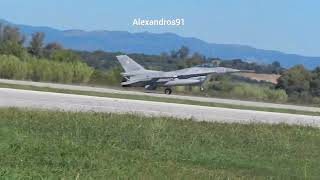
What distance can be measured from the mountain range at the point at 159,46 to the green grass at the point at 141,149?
113 ft

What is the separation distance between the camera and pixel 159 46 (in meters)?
57.6

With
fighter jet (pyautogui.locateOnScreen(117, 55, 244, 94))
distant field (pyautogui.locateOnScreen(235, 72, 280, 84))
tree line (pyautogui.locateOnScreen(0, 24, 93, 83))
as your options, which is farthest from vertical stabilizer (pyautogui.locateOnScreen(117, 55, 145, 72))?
distant field (pyautogui.locateOnScreen(235, 72, 280, 84))

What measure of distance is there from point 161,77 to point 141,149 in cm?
2977

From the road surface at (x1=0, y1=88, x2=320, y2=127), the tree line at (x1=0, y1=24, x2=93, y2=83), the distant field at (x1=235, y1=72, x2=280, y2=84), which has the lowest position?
the road surface at (x1=0, y1=88, x2=320, y2=127)

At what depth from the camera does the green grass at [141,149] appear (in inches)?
374

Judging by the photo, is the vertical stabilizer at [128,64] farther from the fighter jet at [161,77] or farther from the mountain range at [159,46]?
the mountain range at [159,46]

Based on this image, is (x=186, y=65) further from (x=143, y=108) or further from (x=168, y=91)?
(x=143, y=108)

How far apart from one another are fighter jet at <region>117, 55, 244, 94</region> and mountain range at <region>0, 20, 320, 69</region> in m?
Result: 7.16

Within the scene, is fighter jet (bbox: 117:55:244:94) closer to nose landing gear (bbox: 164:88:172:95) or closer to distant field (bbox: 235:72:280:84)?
nose landing gear (bbox: 164:88:172:95)

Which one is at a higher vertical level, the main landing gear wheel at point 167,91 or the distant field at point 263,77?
the distant field at point 263,77

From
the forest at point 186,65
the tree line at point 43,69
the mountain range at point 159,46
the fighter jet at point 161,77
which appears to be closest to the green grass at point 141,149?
the fighter jet at point 161,77

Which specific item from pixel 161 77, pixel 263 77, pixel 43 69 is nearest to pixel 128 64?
pixel 161 77

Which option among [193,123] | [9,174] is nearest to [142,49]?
[193,123]

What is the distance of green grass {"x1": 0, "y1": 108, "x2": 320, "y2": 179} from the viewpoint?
951 centimetres
